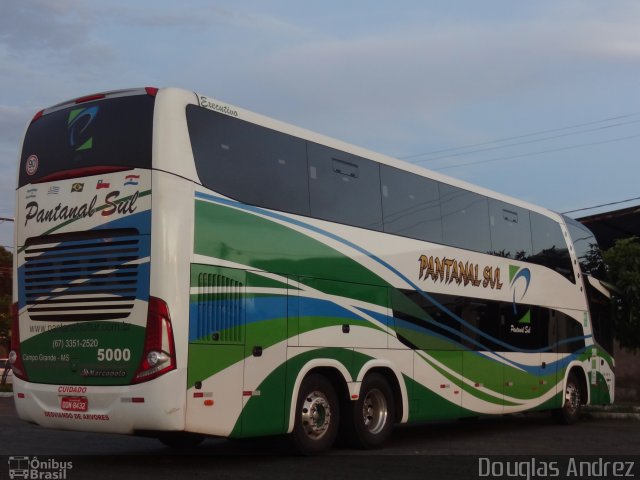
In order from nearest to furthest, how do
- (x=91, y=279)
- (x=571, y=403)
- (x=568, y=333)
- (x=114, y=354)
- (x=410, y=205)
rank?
(x=114, y=354) → (x=91, y=279) → (x=410, y=205) → (x=568, y=333) → (x=571, y=403)

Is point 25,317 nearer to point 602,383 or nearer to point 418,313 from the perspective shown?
point 418,313

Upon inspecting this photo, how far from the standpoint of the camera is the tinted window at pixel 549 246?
17703mm

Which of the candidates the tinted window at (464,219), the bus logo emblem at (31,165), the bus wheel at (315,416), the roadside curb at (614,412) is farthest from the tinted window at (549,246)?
the bus logo emblem at (31,165)

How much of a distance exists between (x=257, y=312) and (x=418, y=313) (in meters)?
3.83

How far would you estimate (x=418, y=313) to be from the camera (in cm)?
1391

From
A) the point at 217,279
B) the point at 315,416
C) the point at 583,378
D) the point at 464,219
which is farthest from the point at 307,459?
the point at 583,378

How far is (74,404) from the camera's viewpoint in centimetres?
1009

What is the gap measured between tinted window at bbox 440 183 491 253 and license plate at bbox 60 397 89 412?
681 cm

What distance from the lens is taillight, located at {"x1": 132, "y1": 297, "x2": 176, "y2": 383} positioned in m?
9.62

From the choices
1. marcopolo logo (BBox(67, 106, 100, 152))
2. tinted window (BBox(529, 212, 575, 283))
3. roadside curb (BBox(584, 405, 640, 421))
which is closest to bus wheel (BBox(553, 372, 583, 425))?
roadside curb (BBox(584, 405, 640, 421))

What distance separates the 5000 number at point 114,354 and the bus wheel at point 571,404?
1125 centimetres

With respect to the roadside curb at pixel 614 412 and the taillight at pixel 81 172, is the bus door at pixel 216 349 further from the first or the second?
the roadside curb at pixel 614 412

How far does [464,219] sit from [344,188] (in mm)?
3457

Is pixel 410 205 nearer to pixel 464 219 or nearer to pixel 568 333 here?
pixel 464 219
